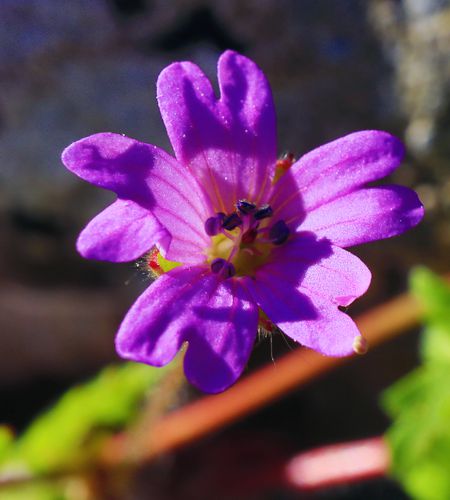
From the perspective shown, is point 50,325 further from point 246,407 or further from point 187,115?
point 187,115

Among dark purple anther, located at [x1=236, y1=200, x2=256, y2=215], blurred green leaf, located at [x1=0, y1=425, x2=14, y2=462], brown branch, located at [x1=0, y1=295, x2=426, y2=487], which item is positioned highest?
dark purple anther, located at [x1=236, y1=200, x2=256, y2=215]

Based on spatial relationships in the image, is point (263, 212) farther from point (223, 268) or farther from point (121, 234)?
point (121, 234)

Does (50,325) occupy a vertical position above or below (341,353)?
below

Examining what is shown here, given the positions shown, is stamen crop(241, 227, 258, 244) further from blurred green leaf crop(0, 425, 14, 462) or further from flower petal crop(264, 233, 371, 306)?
blurred green leaf crop(0, 425, 14, 462)

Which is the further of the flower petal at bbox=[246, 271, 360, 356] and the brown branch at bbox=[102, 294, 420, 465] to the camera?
the brown branch at bbox=[102, 294, 420, 465]

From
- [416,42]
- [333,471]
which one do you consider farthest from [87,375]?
[416,42]

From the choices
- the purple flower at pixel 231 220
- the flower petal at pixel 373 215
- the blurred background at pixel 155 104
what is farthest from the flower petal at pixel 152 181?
the blurred background at pixel 155 104

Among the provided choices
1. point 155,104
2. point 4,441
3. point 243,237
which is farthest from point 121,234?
point 4,441

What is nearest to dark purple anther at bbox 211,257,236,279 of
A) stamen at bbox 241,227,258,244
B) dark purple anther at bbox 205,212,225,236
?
dark purple anther at bbox 205,212,225,236
